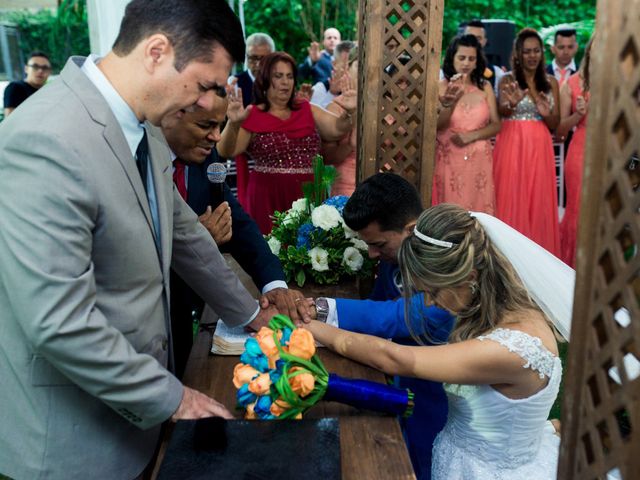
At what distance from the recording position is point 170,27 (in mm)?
1555

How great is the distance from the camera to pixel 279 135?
17.9 feet

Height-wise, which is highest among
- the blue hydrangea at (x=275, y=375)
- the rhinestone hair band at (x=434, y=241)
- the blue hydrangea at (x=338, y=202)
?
the rhinestone hair band at (x=434, y=241)

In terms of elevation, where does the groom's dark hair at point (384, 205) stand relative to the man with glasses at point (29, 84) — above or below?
below

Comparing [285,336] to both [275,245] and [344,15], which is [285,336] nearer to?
[275,245]

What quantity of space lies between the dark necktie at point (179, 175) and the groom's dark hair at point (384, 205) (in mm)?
725

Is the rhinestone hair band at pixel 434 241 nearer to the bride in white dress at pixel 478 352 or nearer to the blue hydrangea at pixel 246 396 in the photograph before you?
the bride in white dress at pixel 478 352

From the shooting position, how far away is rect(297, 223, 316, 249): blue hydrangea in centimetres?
322

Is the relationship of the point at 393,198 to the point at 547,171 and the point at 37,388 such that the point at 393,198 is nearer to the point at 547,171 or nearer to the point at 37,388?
the point at 37,388

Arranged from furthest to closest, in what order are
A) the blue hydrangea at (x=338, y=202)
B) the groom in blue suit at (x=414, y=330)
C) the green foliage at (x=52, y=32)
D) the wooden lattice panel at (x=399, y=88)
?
the green foliage at (x=52, y=32) → the wooden lattice panel at (x=399, y=88) → the blue hydrangea at (x=338, y=202) → the groom in blue suit at (x=414, y=330)

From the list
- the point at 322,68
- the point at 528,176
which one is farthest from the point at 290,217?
the point at 322,68

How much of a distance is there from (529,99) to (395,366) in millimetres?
4600

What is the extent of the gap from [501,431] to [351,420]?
2.16 ft

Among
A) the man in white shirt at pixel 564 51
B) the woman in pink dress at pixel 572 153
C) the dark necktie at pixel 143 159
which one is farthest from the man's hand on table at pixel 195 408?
the man in white shirt at pixel 564 51

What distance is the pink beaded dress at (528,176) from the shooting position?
608 cm
